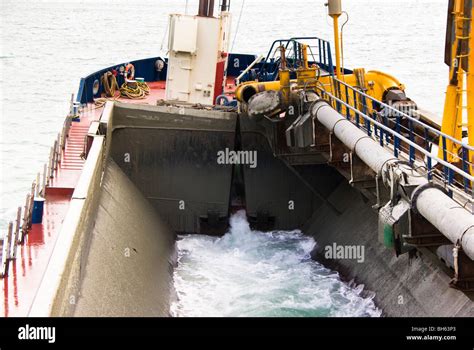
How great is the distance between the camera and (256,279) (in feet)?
60.6

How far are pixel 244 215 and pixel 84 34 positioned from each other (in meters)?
54.7

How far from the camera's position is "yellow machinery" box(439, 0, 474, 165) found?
1570 centimetres

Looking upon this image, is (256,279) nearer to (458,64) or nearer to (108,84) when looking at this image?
(458,64)

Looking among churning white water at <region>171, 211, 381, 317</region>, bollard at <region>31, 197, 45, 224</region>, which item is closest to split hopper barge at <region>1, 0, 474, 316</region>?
bollard at <region>31, 197, 45, 224</region>

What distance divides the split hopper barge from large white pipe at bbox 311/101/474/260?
30mm

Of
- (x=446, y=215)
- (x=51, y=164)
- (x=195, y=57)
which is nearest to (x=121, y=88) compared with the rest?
(x=195, y=57)

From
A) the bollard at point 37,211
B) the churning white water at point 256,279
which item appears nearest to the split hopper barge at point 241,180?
the bollard at point 37,211

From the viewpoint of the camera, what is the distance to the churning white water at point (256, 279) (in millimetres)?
16859

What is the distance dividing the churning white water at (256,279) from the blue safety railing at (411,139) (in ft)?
10.9

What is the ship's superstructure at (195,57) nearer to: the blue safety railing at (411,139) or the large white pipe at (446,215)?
the blue safety railing at (411,139)

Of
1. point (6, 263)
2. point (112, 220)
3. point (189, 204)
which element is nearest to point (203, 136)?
point (189, 204)

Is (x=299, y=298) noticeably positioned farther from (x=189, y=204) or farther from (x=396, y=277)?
(x=189, y=204)

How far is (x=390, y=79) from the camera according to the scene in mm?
20766

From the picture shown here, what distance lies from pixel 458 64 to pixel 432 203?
224 inches
